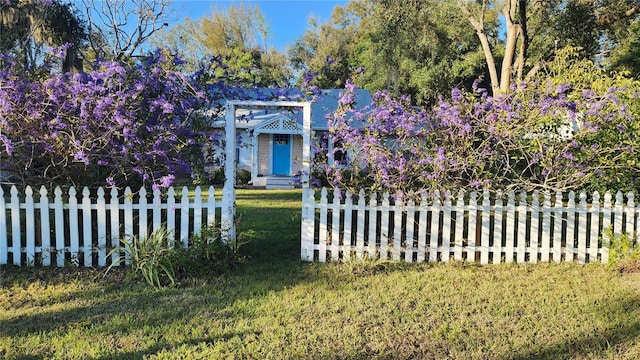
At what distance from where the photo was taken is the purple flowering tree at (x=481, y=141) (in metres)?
5.56

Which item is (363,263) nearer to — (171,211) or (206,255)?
(206,255)

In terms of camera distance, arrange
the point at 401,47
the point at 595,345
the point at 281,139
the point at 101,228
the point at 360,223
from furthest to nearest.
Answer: the point at 401,47 < the point at 281,139 < the point at 360,223 < the point at 101,228 < the point at 595,345

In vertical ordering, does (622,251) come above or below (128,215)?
below

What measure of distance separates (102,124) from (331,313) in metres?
3.29

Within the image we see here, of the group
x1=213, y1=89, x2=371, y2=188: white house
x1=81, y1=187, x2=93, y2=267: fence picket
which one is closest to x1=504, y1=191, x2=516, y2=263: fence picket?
x1=81, y1=187, x2=93, y2=267: fence picket

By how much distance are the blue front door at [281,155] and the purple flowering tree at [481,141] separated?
504 inches

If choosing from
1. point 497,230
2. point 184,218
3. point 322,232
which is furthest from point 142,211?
point 497,230

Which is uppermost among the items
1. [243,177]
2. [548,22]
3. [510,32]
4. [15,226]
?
[548,22]

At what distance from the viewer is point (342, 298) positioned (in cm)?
441

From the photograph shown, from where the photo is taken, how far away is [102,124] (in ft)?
16.8

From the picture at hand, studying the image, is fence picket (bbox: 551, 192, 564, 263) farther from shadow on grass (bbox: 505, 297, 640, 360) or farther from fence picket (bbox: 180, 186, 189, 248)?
fence picket (bbox: 180, 186, 189, 248)

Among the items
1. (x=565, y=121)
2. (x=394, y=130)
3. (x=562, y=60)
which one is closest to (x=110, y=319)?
(x=394, y=130)

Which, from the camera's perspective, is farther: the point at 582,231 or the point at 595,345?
the point at 582,231

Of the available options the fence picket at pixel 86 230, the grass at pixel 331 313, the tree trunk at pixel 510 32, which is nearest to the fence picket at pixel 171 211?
the grass at pixel 331 313
